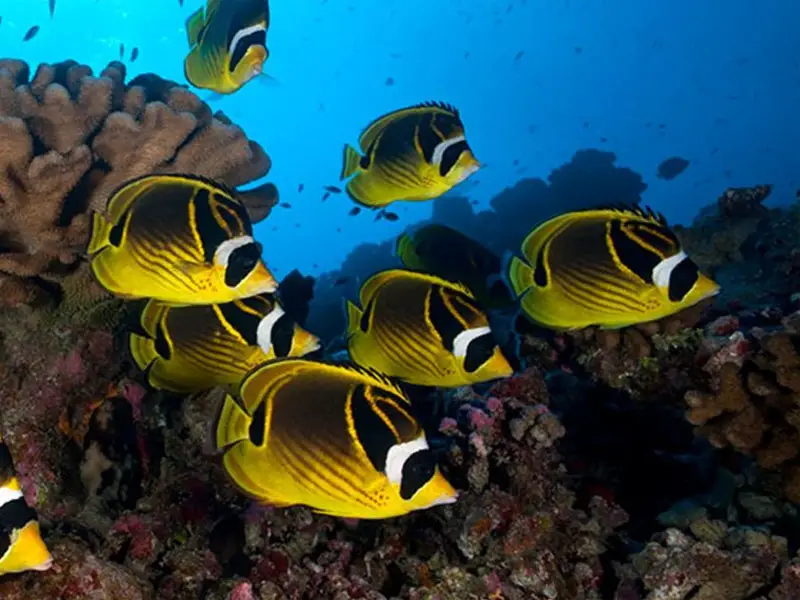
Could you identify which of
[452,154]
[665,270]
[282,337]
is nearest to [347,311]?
[282,337]

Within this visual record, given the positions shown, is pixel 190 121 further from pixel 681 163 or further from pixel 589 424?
pixel 681 163

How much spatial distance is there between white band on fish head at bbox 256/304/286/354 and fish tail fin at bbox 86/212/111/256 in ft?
2.33

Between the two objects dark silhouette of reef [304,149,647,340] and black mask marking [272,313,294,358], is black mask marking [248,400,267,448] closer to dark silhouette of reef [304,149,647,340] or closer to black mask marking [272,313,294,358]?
black mask marking [272,313,294,358]

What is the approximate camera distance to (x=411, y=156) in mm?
3887

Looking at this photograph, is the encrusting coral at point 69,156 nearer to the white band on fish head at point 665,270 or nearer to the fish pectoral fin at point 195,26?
the fish pectoral fin at point 195,26

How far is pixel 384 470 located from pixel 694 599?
1.87 m

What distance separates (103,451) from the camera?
3.65 metres

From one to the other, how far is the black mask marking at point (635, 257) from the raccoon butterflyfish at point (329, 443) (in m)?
1.26

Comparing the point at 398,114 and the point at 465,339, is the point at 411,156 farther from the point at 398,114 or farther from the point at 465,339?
the point at 465,339

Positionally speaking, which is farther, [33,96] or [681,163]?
[681,163]

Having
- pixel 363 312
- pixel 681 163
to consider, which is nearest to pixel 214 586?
pixel 363 312

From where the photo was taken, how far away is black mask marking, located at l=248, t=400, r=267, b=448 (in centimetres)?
203

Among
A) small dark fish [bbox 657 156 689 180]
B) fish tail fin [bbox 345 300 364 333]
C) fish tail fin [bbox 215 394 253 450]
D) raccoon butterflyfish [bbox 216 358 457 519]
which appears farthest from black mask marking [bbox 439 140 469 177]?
small dark fish [bbox 657 156 689 180]

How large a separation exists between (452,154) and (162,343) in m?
1.86
